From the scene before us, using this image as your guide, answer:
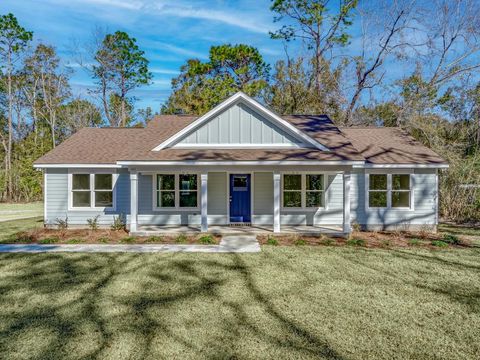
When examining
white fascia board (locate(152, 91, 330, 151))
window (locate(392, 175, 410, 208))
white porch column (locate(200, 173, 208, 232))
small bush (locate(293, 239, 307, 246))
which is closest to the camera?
small bush (locate(293, 239, 307, 246))

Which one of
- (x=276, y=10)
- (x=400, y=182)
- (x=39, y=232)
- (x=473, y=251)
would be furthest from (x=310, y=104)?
(x=39, y=232)

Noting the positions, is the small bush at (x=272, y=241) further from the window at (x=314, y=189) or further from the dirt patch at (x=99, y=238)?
the window at (x=314, y=189)

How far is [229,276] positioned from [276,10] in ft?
83.5

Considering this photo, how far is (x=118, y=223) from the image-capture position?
12.5m

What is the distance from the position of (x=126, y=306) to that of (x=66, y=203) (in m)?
9.16

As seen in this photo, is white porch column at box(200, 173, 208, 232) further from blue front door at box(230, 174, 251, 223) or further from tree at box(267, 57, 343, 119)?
tree at box(267, 57, 343, 119)

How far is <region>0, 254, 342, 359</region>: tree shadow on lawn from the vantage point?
423 cm

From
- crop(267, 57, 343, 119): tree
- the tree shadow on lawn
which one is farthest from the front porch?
crop(267, 57, 343, 119): tree

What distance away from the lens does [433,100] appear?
74.4ft

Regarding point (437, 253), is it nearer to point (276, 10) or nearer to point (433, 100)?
point (433, 100)

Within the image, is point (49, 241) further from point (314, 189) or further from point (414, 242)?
point (414, 242)

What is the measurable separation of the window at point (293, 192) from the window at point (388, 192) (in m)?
2.82

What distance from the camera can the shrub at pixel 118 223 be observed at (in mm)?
12344

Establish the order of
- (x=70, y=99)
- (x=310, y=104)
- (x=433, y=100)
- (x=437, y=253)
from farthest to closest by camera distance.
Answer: (x=70, y=99), (x=310, y=104), (x=433, y=100), (x=437, y=253)
